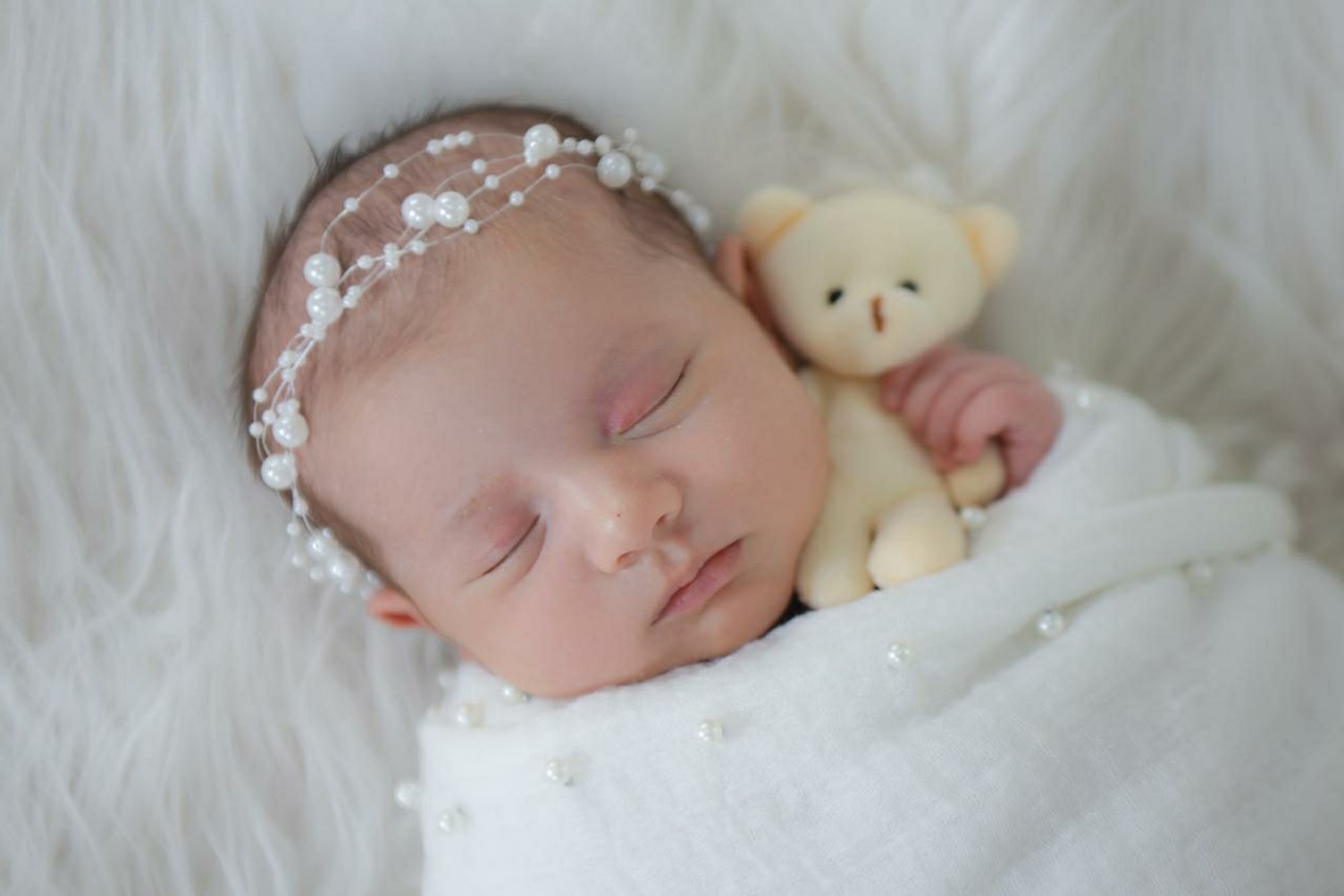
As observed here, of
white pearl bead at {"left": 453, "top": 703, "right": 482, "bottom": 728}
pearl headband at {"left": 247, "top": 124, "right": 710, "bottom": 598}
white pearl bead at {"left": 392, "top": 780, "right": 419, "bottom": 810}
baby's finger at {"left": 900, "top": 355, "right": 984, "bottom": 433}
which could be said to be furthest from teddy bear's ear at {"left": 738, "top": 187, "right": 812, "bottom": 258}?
white pearl bead at {"left": 392, "top": 780, "right": 419, "bottom": 810}

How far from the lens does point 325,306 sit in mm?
1042

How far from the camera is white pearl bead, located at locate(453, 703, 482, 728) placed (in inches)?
46.3

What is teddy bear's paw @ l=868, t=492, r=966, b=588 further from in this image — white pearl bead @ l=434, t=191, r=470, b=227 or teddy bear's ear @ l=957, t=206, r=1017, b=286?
white pearl bead @ l=434, t=191, r=470, b=227

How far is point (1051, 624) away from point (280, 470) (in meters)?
0.73

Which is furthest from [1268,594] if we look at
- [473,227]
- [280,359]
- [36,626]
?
[36,626]

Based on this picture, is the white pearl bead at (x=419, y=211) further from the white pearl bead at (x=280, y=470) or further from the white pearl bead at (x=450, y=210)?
the white pearl bead at (x=280, y=470)

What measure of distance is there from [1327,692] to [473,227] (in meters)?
0.89

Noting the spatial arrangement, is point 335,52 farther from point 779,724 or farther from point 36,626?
point 779,724

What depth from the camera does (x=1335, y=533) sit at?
4.62ft

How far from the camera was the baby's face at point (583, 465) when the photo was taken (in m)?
1.03

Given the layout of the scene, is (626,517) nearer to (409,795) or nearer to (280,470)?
(280,470)

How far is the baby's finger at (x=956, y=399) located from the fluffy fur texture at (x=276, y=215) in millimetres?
200

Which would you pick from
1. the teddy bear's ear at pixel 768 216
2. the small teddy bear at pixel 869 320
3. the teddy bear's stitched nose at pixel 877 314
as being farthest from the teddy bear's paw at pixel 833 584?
the teddy bear's ear at pixel 768 216

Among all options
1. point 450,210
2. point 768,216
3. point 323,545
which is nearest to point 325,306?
point 450,210
